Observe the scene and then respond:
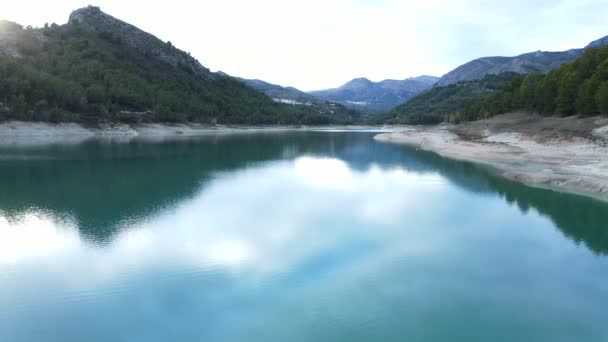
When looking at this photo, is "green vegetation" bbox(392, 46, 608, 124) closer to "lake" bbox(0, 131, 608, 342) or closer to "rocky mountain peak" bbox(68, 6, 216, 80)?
"lake" bbox(0, 131, 608, 342)

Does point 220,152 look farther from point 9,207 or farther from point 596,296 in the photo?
point 596,296

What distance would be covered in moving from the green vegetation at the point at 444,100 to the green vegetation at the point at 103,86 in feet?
135

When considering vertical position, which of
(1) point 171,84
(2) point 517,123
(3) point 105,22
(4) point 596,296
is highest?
(3) point 105,22

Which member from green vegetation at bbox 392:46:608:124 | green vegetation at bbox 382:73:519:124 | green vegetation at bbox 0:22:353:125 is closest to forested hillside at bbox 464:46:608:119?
green vegetation at bbox 392:46:608:124

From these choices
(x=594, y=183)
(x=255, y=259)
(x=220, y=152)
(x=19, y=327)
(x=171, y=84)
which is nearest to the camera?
(x=19, y=327)

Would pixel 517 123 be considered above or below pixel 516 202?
above

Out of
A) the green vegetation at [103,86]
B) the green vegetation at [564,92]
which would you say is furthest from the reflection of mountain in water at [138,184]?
the green vegetation at [103,86]

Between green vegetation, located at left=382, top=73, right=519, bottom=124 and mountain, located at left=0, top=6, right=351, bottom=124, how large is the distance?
35939 mm

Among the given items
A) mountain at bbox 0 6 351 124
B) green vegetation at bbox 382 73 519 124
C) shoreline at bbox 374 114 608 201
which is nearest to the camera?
shoreline at bbox 374 114 608 201

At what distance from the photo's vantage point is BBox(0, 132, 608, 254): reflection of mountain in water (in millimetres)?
18875

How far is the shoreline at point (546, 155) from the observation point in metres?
25.4

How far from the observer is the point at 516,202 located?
24.0 m

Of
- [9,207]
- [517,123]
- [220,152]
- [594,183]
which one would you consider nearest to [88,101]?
[220,152]

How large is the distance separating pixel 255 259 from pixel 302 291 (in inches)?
112
